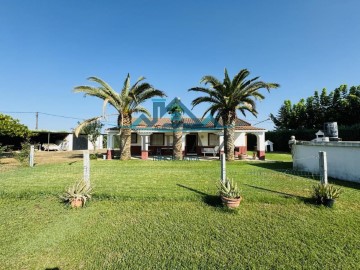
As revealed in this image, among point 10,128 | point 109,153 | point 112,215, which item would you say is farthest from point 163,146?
point 112,215

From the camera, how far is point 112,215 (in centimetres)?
523

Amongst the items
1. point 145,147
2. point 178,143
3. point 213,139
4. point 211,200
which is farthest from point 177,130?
point 211,200

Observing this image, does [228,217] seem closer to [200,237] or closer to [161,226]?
[200,237]

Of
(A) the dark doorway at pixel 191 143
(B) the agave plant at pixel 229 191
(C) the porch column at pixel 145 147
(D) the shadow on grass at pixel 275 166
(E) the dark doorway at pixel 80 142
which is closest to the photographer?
(B) the agave plant at pixel 229 191

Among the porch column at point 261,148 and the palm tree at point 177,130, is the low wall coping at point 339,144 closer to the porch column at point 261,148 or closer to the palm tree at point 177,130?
the porch column at point 261,148

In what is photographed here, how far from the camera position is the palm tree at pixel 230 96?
627 inches

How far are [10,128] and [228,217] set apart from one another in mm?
19395

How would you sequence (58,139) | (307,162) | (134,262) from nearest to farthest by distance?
(134,262) < (307,162) < (58,139)

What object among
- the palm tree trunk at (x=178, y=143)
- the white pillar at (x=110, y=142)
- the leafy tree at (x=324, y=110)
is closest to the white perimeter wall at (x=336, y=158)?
the palm tree trunk at (x=178, y=143)

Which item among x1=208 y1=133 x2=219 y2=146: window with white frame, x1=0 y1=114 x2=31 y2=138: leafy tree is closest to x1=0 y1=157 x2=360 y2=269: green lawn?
x1=0 y1=114 x2=31 y2=138: leafy tree

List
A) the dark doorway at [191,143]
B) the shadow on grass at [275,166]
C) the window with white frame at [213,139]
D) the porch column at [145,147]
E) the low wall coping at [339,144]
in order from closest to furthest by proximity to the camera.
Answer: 1. the low wall coping at [339,144]
2. the shadow on grass at [275,166]
3. the porch column at [145,147]
4. the window with white frame at [213,139]
5. the dark doorway at [191,143]

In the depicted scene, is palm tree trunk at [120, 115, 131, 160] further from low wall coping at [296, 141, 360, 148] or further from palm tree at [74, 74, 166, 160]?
low wall coping at [296, 141, 360, 148]

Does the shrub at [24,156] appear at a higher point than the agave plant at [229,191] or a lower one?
higher

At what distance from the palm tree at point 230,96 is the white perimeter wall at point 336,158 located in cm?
550
